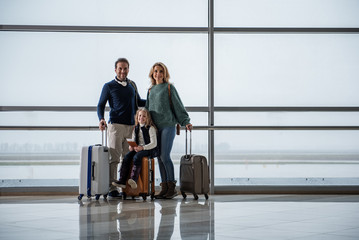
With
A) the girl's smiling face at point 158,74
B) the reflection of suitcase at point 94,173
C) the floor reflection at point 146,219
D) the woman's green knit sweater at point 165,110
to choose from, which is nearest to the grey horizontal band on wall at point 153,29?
the girl's smiling face at point 158,74

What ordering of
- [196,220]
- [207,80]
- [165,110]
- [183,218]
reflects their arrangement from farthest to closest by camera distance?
[207,80]
[165,110]
[183,218]
[196,220]

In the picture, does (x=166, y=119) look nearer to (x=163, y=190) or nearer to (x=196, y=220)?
(x=163, y=190)

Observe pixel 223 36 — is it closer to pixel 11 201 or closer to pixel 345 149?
pixel 345 149

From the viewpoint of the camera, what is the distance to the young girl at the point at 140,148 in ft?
19.2

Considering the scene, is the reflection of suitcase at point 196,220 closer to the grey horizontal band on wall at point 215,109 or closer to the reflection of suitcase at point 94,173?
the reflection of suitcase at point 94,173

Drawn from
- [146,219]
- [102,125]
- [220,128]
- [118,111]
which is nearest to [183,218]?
[146,219]

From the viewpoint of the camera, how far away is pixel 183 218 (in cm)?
420

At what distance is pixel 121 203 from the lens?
5.49 metres

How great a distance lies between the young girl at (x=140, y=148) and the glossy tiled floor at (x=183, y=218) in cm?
26

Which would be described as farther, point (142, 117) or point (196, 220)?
point (142, 117)

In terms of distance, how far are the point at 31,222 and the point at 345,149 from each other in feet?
13.7

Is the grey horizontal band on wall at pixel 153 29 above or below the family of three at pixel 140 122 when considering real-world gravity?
above

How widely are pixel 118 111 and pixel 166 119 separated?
1.84 feet

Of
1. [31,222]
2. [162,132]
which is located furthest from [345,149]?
[31,222]
